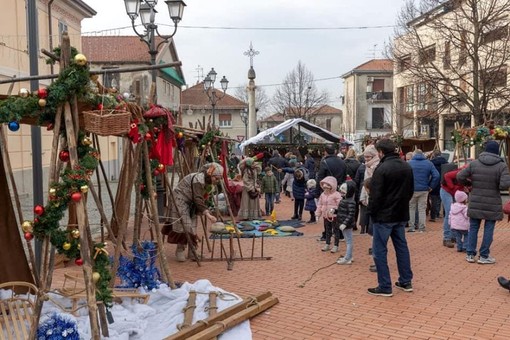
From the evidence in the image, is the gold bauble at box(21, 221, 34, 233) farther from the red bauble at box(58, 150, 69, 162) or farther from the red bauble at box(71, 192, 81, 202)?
the red bauble at box(58, 150, 69, 162)

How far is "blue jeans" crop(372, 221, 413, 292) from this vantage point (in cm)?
649

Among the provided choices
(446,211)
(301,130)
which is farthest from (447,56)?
(446,211)

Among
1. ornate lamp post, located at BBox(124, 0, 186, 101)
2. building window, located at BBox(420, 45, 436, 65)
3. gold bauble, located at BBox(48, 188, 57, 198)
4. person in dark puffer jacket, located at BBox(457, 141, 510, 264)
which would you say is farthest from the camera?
building window, located at BBox(420, 45, 436, 65)

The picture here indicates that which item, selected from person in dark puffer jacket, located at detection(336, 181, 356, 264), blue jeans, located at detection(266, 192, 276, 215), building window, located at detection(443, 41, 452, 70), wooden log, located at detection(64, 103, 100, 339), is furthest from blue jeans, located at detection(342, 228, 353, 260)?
building window, located at detection(443, 41, 452, 70)

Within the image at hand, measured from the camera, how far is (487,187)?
7.85 meters

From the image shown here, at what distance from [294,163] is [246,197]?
593 cm

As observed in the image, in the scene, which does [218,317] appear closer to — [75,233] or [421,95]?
[75,233]

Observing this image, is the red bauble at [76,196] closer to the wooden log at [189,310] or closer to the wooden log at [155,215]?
the wooden log at [189,310]

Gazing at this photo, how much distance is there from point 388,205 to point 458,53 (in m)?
17.7

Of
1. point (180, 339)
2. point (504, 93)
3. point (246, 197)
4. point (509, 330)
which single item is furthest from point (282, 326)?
point (504, 93)

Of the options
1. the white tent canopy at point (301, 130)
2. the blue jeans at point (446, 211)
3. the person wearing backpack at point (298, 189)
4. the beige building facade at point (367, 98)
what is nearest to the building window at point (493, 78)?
the white tent canopy at point (301, 130)

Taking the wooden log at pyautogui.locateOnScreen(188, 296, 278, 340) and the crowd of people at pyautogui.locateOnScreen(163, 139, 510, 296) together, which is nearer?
the wooden log at pyautogui.locateOnScreen(188, 296, 278, 340)

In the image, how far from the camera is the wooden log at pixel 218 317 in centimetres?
487

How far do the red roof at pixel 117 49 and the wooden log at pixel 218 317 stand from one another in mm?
32634
